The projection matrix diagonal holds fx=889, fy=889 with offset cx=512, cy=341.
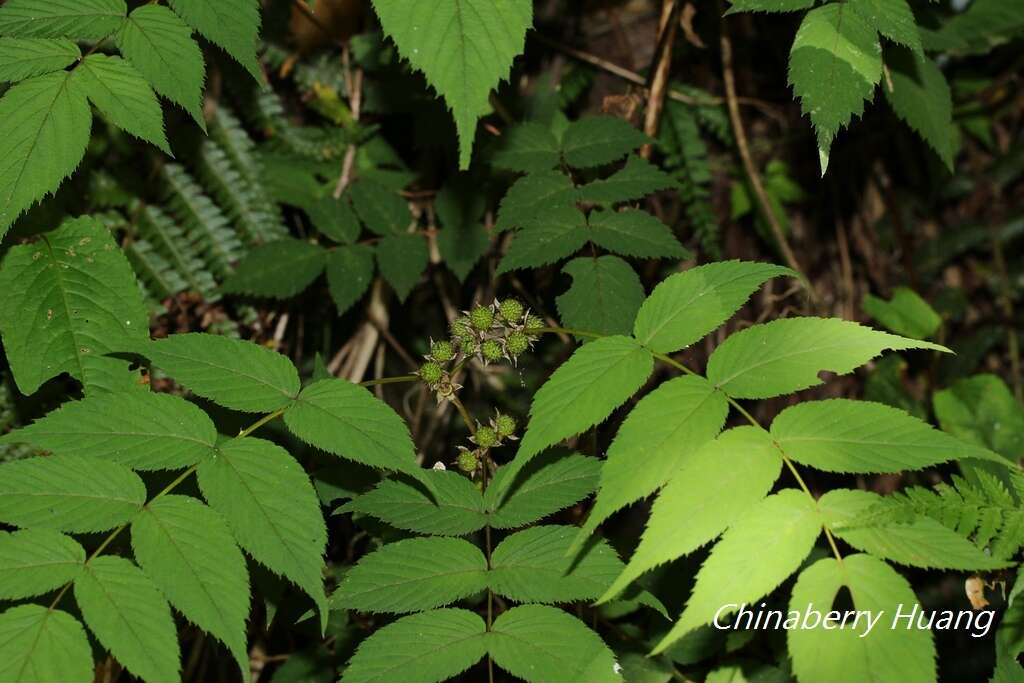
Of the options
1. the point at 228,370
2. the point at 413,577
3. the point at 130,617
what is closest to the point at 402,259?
the point at 228,370

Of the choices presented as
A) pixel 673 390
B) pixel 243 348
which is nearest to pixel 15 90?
pixel 243 348

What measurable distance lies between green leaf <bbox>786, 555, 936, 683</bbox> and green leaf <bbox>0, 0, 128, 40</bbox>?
65.9 inches

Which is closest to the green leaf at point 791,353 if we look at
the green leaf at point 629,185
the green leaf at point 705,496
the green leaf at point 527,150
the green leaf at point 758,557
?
the green leaf at point 705,496

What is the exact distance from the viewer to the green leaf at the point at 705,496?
1284mm

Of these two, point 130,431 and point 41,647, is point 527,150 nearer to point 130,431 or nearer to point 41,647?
point 130,431

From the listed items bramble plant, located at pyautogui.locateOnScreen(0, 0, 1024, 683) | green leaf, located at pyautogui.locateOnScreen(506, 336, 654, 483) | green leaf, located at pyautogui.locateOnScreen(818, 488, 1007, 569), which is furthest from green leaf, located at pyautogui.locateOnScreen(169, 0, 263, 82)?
green leaf, located at pyautogui.locateOnScreen(818, 488, 1007, 569)

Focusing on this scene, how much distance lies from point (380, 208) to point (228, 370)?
1.02m

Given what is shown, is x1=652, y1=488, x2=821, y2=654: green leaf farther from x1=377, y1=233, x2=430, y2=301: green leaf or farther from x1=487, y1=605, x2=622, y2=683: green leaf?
x1=377, y1=233, x2=430, y2=301: green leaf

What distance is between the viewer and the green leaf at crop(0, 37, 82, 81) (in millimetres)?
1718

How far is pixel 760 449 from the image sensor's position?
4.70 ft

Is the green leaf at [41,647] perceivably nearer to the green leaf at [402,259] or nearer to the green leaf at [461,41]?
the green leaf at [461,41]

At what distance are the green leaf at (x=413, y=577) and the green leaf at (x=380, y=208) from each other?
116cm

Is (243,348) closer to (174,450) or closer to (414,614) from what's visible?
(174,450)

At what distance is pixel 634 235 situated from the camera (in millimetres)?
2152
